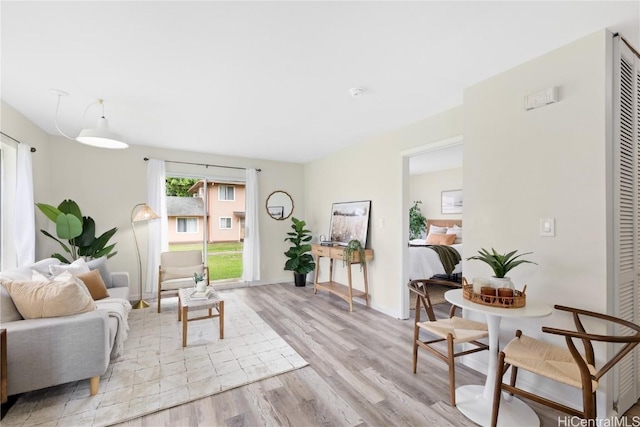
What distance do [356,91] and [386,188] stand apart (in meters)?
1.61

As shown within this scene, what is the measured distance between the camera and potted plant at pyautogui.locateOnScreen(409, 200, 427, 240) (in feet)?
23.2

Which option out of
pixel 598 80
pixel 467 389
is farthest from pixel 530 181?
pixel 467 389

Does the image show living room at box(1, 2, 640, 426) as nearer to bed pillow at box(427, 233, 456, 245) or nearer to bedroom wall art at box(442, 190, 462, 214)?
bed pillow at box(427, 233, 456, 245)

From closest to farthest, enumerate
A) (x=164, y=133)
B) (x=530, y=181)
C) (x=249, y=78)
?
(x=530, y=181), (x=249, y=78), (x=164, y=133)

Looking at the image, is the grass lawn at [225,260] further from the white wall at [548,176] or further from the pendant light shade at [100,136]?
the white wall at [548,176]

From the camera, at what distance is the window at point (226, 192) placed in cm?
529

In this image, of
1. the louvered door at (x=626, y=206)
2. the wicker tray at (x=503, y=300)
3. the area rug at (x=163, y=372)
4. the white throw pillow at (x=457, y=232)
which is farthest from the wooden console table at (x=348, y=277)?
the white throw pillow at (x=457, y=232)

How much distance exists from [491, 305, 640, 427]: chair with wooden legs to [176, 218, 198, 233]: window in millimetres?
4782

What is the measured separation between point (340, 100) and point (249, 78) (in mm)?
903

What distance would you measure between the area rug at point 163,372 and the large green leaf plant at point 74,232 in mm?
1120

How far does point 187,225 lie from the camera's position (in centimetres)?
494

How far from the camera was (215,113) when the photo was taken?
3096 mm

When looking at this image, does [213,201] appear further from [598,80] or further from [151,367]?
[598,80]

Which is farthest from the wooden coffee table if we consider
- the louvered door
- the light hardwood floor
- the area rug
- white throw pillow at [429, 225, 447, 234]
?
white throw pillow at [429, 225, 447, 234]
